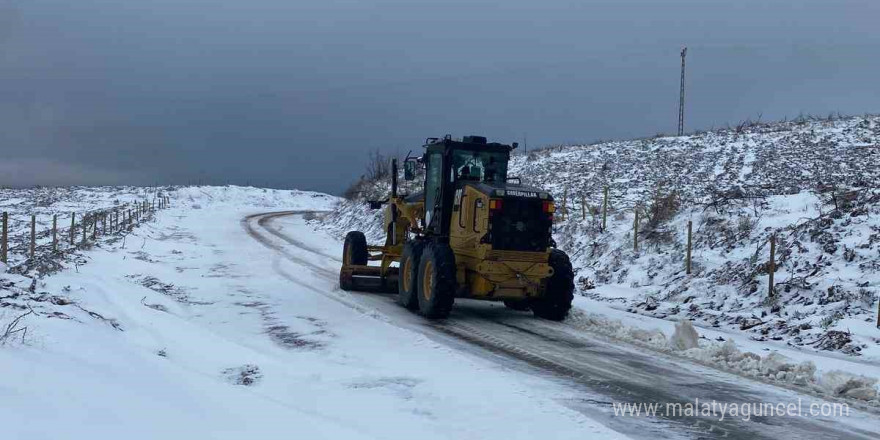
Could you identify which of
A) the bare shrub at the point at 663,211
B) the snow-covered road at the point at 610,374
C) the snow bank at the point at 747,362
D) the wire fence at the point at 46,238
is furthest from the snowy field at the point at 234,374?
the bare shrub at the point at 663,211

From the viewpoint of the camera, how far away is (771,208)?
50.0 feet

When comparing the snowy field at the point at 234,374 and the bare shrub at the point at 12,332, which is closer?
the snowy field at the point at 234,374

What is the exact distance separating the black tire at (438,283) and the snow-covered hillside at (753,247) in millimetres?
3918

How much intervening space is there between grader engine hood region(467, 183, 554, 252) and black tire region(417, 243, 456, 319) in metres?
0.66

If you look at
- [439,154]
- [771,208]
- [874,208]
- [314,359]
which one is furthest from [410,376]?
[771,208]

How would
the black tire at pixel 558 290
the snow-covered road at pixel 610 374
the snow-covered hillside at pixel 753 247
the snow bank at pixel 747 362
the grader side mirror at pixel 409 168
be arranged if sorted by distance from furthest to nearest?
the grader side mirror at pixel 409 168
the black tire at pixel 558 290
the snow-covered hillside at pixel 753 247
the snow bank at pixel 747 362
the snow-covered road at pixel 610 374

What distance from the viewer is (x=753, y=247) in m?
13.6

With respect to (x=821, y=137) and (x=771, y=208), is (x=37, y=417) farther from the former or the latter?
(x=821, y=137)

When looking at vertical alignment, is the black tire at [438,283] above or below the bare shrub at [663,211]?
below

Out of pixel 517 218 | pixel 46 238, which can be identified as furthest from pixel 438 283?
pixel 46 238

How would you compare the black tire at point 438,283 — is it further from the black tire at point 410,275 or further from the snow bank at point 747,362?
the snow bank at point 747,362

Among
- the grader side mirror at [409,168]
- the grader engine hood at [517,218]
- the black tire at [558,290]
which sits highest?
the grader side mirror at [409,168]

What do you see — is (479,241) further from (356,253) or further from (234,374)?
(356,253)

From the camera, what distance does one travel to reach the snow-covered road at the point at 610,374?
5801 millimetres
